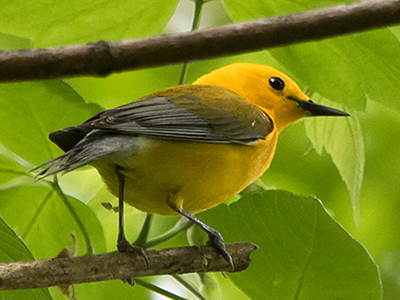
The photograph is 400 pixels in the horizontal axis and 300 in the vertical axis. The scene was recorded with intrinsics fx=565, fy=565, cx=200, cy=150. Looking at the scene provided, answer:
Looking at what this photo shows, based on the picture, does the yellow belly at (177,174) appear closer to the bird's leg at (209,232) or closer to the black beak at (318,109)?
the bird's leg at (209,232)

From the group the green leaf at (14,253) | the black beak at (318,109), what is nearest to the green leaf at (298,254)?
the black beak at (318,109)

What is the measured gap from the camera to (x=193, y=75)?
3.14 m

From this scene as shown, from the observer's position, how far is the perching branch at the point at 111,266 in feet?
4.22

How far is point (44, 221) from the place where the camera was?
1838mm

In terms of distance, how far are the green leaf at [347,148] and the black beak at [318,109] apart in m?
0.03

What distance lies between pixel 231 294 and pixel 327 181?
823mm

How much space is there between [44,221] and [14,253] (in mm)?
367

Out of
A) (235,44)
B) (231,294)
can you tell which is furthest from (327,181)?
(235,44)

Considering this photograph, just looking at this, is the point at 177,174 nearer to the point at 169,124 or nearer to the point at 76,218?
the point at 169,124

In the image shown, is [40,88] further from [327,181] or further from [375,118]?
[375,118]

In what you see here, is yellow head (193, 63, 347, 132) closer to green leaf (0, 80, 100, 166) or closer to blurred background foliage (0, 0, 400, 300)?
blurred background foliage (0, 0, 400, 300)

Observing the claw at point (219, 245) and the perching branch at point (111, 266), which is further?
the claw at point (219, 245)

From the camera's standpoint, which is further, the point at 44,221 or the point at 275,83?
the point at 275,83

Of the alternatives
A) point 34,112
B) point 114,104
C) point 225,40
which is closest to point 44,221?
point 34,112
